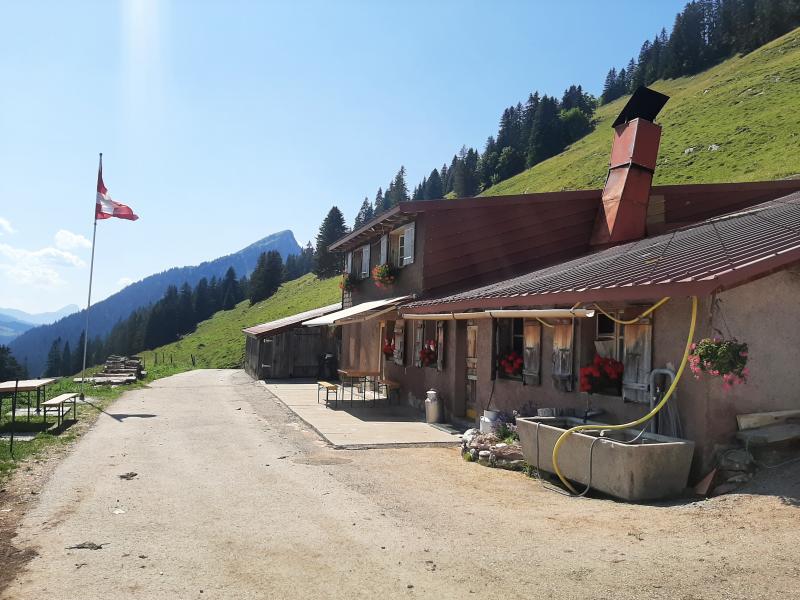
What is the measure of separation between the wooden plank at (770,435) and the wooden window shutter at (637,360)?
136 cm

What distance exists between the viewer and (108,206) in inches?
742

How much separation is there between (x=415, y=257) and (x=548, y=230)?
12.5ft

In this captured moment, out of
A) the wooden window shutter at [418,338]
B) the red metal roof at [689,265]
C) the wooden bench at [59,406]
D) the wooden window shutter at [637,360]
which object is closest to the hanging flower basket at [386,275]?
the wooden window shutter at [418,338]

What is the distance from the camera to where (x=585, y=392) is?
9.00 meters

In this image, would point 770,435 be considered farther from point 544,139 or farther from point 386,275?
point 544,139

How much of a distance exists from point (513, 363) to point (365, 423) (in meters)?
3.98

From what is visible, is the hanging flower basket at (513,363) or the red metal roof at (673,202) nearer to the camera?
the hanging flower basket at (513,363)

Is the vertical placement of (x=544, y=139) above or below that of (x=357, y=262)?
above

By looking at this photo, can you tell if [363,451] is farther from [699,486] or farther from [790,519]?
[790,519]

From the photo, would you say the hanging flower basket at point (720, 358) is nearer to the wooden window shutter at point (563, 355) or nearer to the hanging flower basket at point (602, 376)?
the hanging flower basket at point (602, 376)

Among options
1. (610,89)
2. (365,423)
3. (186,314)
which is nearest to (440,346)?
(365,423)

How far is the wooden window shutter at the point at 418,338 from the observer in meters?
15.6

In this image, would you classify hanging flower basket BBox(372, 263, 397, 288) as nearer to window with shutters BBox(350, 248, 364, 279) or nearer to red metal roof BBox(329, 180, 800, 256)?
red metal roof BBox(329, 180, 800, 256)

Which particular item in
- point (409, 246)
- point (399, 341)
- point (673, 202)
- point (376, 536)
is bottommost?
point (376, 536)
